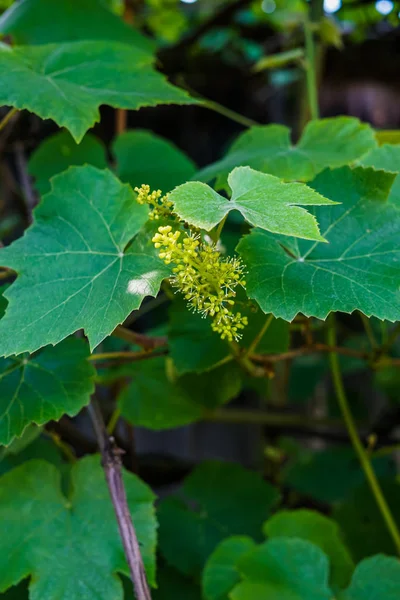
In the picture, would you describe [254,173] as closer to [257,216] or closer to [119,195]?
[257,216]

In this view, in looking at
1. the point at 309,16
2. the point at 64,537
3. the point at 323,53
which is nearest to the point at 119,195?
the point at 64,537

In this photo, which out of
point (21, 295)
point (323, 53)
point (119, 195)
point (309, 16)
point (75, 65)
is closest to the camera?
point (21, 295)

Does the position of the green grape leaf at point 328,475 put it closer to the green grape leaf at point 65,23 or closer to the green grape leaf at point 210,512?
the green grape leaf at point 210,512

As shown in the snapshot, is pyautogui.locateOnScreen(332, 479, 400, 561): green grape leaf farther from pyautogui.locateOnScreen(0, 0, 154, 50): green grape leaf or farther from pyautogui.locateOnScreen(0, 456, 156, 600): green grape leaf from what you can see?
pyautogui.locateOnScreen(0, 0, 154, 50): green grape leaf

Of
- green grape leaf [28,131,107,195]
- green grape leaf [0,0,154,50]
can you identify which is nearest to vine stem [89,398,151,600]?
green grape leaf [28,131,107,195]

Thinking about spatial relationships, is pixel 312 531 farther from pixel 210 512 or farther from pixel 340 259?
pixel 340 259

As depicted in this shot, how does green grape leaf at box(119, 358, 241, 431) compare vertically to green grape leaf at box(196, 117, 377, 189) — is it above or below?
below
